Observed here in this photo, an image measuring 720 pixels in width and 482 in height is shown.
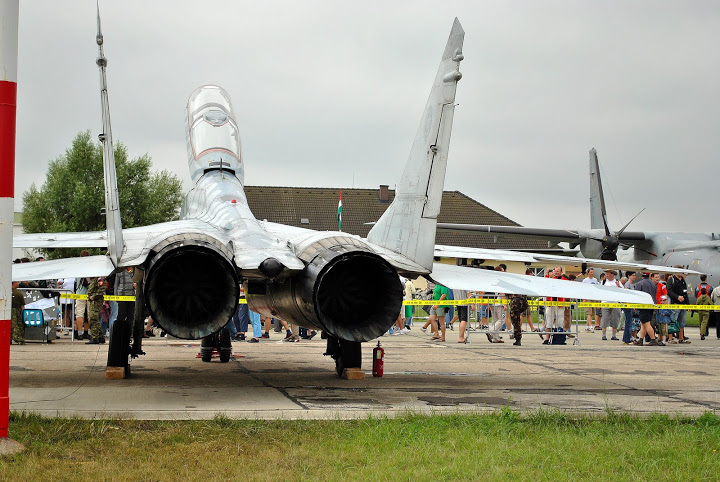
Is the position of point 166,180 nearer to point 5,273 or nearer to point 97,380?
point 97,380

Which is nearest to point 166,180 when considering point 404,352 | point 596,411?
point 404,352

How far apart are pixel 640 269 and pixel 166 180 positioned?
48931mm

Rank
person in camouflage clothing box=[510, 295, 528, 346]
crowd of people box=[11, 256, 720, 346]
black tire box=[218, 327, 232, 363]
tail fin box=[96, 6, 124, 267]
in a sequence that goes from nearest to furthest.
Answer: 1. tail fin box=[96, 6, 124, 267]
2. black tire box=[218, 327, 232, 363]
3. crowd of people box=[11, 256, 720, 346]
4. person in camouflage clothing box=[510, 295, 528, 346]

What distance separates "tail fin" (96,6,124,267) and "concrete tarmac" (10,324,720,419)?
1.63m

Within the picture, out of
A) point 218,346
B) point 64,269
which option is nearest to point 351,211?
point 218,346

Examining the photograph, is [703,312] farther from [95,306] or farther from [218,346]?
[95,306]

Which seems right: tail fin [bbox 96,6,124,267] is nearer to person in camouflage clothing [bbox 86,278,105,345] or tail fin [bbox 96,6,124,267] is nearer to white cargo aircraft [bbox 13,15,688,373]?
white cargo aircraft [bbox 13,15,688,373]

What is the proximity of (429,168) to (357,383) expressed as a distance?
2.91 metres

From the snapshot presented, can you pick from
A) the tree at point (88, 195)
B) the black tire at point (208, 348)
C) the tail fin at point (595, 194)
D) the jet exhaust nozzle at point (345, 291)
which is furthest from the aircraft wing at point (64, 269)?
the tree at point (88, 195)

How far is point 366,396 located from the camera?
28.3 ft

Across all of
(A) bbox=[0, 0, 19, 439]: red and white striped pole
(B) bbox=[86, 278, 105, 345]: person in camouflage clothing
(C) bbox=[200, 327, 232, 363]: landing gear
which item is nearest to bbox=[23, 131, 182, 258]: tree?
(B) bbox=[86, 278, 105, 345]: person in camouflage clothing

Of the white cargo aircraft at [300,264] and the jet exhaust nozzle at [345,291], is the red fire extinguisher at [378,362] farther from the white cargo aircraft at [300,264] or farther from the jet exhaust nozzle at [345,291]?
the jet exhaust nozzle at [345,291]

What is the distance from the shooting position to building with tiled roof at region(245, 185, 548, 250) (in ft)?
162

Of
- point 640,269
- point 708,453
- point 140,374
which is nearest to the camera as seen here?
point 708,453
